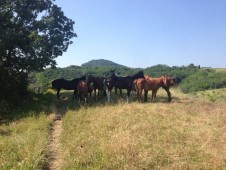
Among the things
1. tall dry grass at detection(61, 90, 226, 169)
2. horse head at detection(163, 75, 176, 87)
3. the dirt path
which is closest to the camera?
tall dry grass at detection(61, 90, 226, 169)

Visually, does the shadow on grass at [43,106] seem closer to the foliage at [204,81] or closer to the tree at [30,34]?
the tree at [30,34]

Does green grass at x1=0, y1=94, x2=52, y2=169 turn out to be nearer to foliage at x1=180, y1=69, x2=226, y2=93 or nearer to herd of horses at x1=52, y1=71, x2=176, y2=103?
herd of horses at x1=52, y1=71, x2=176, y2=103

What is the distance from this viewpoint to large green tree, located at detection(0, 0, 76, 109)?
20.3 metres

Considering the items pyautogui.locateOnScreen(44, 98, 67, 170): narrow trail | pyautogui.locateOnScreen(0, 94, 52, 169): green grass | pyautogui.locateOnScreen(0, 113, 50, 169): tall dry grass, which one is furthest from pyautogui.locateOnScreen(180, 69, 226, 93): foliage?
pyautogui.locateOnScreen(0, 113, 50, 169): tall dry grass

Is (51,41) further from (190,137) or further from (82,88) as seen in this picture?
(190,137)

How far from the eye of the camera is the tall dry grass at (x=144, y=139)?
8.23 m

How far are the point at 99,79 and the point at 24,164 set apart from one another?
14592 millimetres

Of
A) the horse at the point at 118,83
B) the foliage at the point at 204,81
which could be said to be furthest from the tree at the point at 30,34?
the foliage at the point at 204,81

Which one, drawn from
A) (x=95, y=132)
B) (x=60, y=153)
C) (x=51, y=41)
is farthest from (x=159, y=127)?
(x=51, y=41)

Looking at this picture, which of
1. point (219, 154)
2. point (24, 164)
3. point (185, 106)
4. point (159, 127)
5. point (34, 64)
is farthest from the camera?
point (34, 64)

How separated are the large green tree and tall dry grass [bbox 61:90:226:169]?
7362mm

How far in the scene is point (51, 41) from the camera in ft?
73.7

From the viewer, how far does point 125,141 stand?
30.2ft

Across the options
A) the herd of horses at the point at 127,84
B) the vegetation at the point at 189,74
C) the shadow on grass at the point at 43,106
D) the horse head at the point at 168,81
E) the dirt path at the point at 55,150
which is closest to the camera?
the dirt path at the point at 55,150
